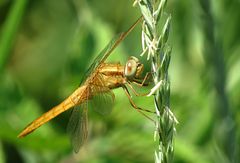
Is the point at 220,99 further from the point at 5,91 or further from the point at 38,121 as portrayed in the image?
the point at 5,91

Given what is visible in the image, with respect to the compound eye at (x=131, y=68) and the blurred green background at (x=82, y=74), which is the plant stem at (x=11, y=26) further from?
the compound eye at (x=131, y=68)

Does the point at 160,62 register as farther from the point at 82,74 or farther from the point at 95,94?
the point at 82,74

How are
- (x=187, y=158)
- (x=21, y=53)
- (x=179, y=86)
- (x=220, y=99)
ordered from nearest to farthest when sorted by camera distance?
(x=220, y=99) < (x=187, y=158) < (x=179, y=86) < (x=21, y=53)

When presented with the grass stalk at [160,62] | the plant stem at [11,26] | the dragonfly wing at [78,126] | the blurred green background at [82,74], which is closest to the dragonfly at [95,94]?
the dragonfly wing at [78,126]

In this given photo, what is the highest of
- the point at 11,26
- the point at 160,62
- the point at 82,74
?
the point at 11,26

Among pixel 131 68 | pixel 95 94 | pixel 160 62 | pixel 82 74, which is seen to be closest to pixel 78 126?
pixel 95 94

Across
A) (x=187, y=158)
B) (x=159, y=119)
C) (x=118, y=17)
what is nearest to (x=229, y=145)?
(x=159, y=119)
